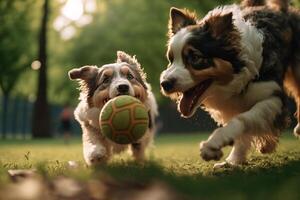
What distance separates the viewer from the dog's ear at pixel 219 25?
6527 mm

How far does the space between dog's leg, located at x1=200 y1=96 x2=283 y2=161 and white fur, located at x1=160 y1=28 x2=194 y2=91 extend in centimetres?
64

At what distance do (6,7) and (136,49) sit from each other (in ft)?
27.6

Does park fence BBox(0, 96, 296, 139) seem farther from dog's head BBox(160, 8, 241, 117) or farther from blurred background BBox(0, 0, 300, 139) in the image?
dog's head BBox(160, 8, 241, 117)

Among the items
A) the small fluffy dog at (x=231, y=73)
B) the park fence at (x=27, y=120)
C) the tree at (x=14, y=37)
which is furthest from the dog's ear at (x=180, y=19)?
the park fence at (x=27, y=120)

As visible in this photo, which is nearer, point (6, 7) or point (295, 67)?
point (295, 67)

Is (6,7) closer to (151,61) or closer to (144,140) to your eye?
(151,61)

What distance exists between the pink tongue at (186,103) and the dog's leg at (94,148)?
129 centimetres

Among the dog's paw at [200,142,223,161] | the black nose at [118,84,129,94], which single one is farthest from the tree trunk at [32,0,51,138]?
the dog's paw at [200,142,223,161]

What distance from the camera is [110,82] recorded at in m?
7.46

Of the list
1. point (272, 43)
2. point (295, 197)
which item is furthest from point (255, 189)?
point (272, 43)

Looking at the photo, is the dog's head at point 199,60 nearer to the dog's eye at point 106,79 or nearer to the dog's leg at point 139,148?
the dog's eye at point 106,79

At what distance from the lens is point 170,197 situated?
3.48m

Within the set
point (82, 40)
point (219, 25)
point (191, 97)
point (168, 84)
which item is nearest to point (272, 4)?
point (219, 25)

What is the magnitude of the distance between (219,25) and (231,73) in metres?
0.55
